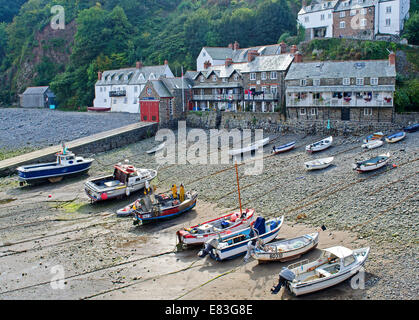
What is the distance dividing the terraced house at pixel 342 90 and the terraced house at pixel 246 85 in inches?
82.0

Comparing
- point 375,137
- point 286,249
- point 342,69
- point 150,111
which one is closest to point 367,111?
point 375,137

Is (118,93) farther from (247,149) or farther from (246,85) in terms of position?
(247,149)

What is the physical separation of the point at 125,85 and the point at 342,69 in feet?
101

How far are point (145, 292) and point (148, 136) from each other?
29.5 meters

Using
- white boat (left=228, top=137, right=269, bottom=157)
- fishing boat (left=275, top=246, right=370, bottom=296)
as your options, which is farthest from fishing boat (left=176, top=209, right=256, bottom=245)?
white boat (left=228, top=137, right=269, bottom=157)

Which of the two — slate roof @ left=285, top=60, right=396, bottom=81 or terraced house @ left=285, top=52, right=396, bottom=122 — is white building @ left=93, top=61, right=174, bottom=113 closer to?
slate roof @ left=285, top=60, right=396, bottom=81

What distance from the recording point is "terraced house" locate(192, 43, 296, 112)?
133 feet

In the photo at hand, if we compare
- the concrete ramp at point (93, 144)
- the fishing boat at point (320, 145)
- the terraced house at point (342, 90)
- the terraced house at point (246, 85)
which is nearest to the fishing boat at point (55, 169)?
the concrete ramp at point (93, 144)

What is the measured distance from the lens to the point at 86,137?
4159 centimetres

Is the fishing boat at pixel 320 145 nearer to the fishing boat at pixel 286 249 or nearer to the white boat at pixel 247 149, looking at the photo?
the white boat at pixel 247 149

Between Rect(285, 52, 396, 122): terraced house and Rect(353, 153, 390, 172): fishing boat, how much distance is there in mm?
8629

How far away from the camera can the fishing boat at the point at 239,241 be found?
17.8 meters
